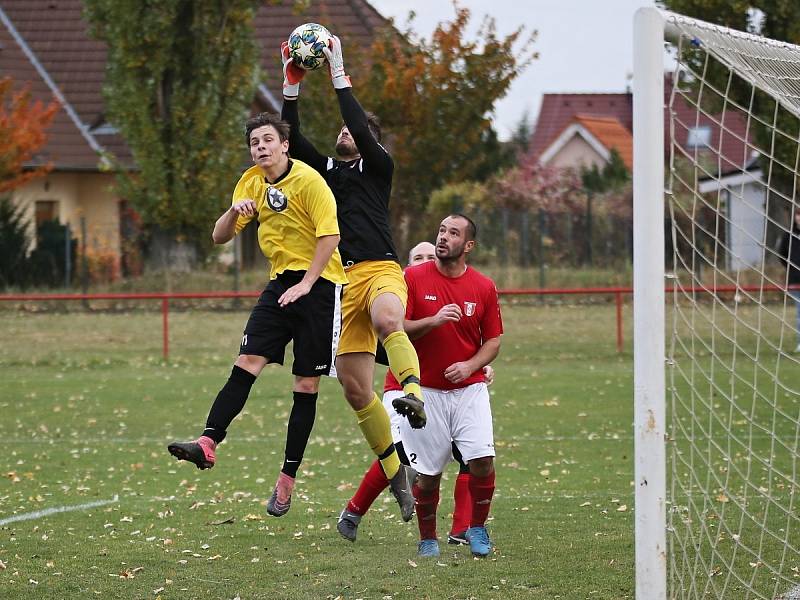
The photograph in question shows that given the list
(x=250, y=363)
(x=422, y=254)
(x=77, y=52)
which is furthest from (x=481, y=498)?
(x=77, y=52)

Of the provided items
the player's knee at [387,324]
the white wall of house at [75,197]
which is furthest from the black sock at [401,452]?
the white wall of house at [75,197]

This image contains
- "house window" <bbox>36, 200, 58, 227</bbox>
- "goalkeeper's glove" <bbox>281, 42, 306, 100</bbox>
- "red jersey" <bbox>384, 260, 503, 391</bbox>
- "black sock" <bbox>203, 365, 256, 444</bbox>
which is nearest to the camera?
"black sock" <bbox>203, 365, 256, 444</bbox>

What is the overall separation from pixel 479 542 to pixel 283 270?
193 cm

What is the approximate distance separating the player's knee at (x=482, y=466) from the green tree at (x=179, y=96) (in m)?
20.5

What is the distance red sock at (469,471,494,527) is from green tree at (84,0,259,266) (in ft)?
67.2

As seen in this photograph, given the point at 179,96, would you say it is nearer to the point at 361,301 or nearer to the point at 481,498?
the point at 361,301

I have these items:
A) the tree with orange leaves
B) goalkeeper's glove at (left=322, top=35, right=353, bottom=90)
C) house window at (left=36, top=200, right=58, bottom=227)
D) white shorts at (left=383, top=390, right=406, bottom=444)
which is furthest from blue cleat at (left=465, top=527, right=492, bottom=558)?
house window at (left=36, top=200, right=58, bottom=227)

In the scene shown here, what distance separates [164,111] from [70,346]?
6.84 meters

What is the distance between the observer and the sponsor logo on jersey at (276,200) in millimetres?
7266

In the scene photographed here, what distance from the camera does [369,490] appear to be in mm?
8000

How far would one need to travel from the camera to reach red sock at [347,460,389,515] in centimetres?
798

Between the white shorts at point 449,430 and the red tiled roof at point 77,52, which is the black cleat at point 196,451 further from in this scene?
the red tiled roof at point 77,52

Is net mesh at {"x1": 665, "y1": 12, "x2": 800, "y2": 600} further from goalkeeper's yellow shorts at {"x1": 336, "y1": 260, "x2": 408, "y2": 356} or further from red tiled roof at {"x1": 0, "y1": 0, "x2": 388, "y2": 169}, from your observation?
red tiled roof at {"x1": 0, "y1": 0, "x2": 388, "y2": 169}

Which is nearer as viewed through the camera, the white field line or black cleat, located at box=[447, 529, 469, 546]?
black cleat, located at box=[447, 529, 469, 546]
